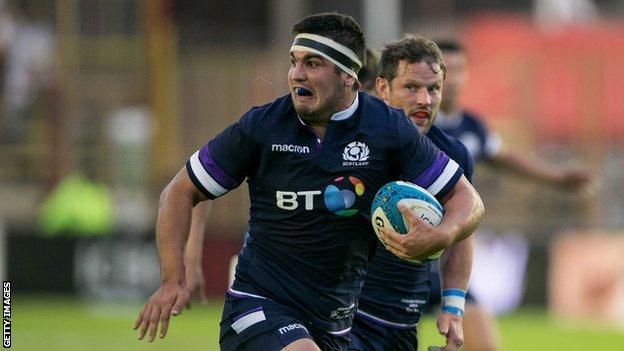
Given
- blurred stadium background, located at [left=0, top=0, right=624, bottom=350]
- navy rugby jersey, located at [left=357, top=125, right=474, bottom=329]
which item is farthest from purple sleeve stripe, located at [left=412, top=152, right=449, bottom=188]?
blurred stadium background, located at [left=0, top=0, right=624, bottom=350]

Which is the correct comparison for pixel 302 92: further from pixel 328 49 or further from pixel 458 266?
pixel 458 266

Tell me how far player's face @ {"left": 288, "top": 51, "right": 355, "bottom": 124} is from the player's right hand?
39.7 inches

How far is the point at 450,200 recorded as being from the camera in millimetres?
6883

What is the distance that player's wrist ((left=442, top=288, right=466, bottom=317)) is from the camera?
25.2 ft

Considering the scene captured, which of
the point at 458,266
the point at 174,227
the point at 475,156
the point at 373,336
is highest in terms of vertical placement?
the point at 174,227

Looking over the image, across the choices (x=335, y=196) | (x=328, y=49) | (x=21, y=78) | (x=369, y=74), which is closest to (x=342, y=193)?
(x=335, y=196)

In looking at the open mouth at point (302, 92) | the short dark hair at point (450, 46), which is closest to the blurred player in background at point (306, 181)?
the open mouth at point (302, 92)

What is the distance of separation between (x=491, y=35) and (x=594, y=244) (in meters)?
5.13

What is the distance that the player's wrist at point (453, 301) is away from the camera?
25.2ft

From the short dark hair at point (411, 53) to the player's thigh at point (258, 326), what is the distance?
5.33 feet

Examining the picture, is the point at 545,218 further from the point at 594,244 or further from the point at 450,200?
the point at 450,200

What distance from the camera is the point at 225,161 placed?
6.82m

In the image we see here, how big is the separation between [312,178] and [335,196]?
0.14 m

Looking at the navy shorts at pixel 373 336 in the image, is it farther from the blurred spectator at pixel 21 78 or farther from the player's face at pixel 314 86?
the blurred spectator at pixel 21 78
